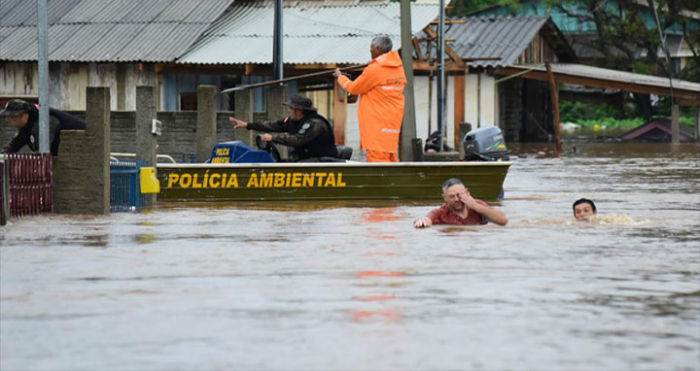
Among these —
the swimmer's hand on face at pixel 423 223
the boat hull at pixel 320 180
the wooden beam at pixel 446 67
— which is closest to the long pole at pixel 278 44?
the boat hull at pixel 320 180

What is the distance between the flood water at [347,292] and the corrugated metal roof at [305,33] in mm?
17247

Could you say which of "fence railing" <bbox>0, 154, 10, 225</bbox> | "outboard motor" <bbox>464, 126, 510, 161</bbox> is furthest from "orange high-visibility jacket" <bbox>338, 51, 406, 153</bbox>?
"fence railing" <bbox>0, 154, 10, 225</bbox>

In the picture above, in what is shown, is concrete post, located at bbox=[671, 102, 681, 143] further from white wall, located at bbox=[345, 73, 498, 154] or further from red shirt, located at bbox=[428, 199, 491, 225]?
red shirt, located at bbox=[428, 199, 491, 225]

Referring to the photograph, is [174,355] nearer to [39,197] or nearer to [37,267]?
[37,267]

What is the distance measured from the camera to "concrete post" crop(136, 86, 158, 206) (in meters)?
18.6

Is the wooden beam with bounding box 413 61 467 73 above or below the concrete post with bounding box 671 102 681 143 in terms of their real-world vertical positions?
above

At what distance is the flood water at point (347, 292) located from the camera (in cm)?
772

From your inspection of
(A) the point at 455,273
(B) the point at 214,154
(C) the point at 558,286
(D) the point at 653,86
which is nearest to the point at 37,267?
(A) the point at 455,273

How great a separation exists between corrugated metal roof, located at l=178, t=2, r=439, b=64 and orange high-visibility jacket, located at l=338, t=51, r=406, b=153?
13373mm

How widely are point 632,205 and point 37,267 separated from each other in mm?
9115

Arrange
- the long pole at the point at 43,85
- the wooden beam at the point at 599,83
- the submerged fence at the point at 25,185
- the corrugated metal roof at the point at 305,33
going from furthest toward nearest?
the wooden beam at the point at 599,83 → the corrugated metal roof at the point at 305,33 → the long pole at the point at 43,85 → the submerged fence at the point at 25,185

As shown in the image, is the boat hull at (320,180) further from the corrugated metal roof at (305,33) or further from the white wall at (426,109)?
the white wall at (426,109)

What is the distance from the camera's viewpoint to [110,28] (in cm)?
3628

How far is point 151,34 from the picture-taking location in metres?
35.6
